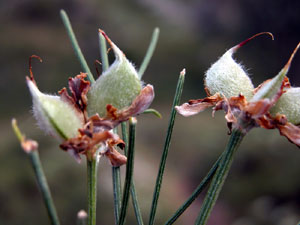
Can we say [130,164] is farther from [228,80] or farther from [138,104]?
[228,80]

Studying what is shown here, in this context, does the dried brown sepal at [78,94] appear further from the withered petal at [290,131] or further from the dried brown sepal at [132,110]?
the withered petal at [290,131]

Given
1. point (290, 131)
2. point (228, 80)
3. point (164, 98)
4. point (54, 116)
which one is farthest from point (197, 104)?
point (164, 98)

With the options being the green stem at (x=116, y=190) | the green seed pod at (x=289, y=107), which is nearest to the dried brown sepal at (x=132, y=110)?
the green stem at (x=116, y=190)

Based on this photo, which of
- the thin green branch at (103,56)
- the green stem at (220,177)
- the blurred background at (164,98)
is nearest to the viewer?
the green stem at (220,177)

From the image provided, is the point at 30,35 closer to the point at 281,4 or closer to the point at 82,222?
the point at 281,4

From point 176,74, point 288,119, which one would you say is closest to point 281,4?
point 176,74

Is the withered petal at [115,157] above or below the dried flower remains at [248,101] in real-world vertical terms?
below
